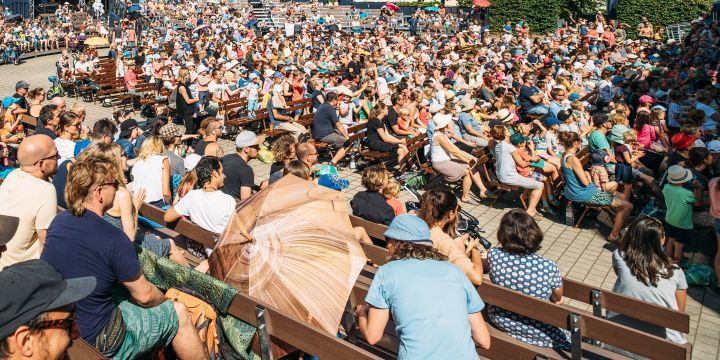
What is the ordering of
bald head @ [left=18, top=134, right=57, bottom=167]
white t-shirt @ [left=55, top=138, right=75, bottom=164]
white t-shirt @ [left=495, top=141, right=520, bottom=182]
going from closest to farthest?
bald head @ [left=18, top=134, right=57, bottom=167], white t-shirt @ [left=55, top=138, right=75, bottom=164], white t-shirt @ [left=495, top=141, right=520, bottom=182]

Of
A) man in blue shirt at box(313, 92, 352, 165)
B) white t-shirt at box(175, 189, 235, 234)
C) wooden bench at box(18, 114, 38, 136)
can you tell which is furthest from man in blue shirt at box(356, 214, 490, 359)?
wooden bench at box(18, 114, 38, 136)

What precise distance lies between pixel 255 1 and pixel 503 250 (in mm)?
49716

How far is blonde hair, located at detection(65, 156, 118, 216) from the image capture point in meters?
3.54

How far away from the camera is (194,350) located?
388cm

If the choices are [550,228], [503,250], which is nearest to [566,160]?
[550,228]

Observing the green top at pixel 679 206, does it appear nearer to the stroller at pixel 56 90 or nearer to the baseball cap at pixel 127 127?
the baseball cap at pixel 127 127

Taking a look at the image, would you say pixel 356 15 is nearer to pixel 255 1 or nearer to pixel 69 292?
pixel 255 1

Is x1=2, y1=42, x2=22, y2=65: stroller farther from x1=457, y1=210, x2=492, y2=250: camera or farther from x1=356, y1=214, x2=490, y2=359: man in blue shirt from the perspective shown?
x1=356, y1=214, x2=490, y2=359: man in blue shirt

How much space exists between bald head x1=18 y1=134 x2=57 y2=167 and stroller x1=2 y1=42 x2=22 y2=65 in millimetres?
29728

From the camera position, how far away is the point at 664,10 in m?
36.3

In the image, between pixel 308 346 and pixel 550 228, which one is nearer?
pixel 308 346

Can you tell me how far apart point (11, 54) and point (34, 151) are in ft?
98.6

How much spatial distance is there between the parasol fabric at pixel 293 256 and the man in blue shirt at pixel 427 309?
407mm

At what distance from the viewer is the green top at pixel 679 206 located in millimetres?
7012
